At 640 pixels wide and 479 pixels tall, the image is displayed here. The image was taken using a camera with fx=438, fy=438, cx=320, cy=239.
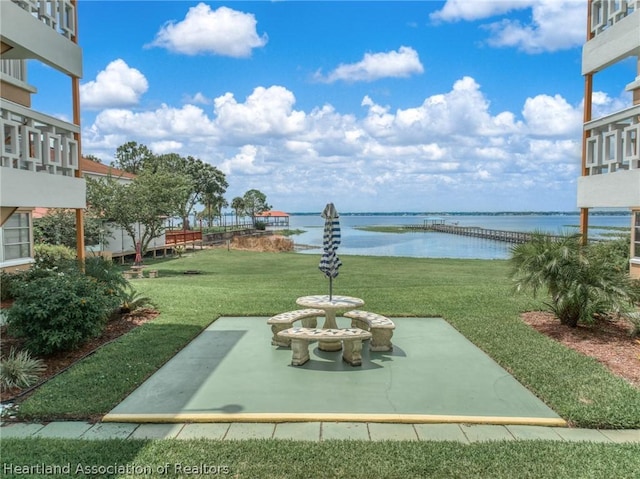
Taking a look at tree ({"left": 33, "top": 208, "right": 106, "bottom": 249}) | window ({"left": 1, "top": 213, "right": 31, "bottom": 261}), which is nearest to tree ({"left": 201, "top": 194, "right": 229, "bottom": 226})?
tree ({"left": 33, "top": 208, "right": 106, "bottom": 249})

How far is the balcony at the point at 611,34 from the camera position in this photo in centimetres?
743

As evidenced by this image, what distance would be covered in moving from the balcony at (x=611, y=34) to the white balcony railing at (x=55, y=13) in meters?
9.90

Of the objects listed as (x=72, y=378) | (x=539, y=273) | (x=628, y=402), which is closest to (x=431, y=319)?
(x=539, y=273)

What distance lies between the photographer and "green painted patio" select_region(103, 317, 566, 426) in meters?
4.86

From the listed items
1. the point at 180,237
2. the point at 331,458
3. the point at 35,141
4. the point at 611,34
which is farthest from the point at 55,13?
the point at 180,237

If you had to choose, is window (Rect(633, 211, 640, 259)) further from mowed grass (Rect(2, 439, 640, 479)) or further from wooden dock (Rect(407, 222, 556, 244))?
wooden dock (Rect(407, 222, 556, 244))

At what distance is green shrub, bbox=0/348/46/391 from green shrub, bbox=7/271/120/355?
46 cm

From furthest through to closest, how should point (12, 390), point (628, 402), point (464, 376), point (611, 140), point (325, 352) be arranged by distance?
1. point (611, 140)
2. point (325, 352)
3. point (464, 376)
4. point (12, 390)
5. point (628, 402)

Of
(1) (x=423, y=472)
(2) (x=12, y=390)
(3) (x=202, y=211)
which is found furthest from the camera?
(3) (x=202, y=211)

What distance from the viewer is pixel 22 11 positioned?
6.63 m

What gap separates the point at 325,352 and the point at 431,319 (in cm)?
331

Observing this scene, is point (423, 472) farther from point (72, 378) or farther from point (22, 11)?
point (22, 11)

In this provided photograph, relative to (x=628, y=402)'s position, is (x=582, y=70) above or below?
above

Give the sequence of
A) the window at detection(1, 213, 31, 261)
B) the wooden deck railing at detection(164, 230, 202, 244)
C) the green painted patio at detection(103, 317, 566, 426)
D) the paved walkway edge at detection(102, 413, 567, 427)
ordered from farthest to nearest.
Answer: the wooden deck railing at detection(164, 230, 202, 244)
the window at detection(1, 213, 31, 261)
the green painted patio at detection(103, 317, 566, 426)
the paved walkway edge at detection(102, 413, 567, 427)
